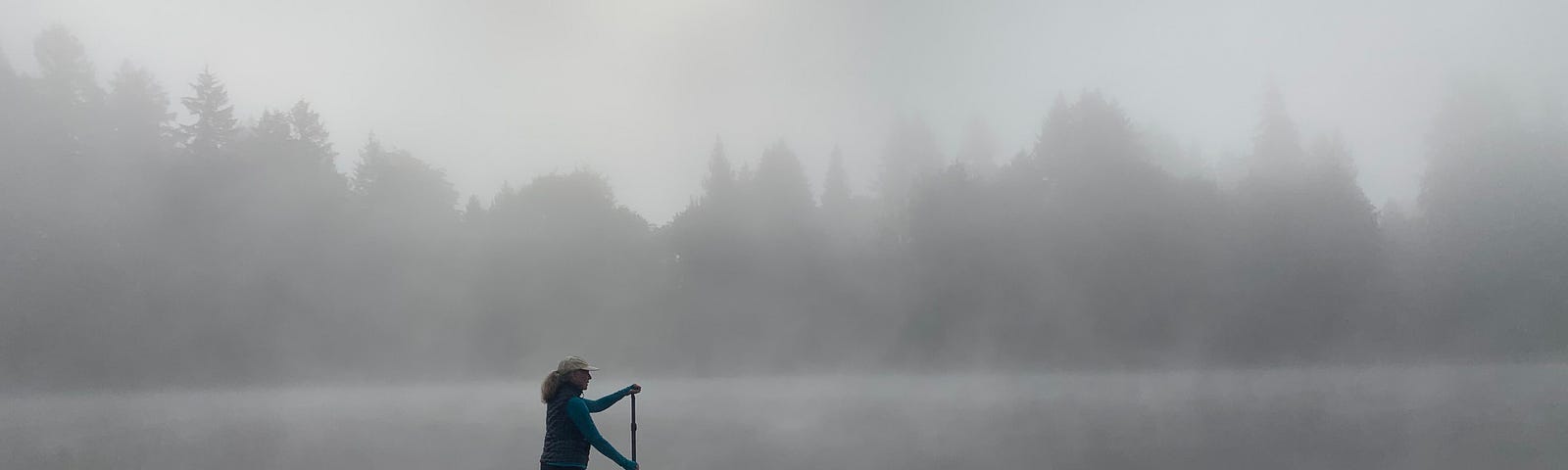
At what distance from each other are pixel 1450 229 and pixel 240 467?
38012mm

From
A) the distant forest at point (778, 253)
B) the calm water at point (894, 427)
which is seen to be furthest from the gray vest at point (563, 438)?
the distant forest at point (778, 253)

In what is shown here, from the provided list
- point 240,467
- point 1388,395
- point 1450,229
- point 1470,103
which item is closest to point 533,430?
point 240,467

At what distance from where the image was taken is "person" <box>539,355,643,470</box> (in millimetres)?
7199

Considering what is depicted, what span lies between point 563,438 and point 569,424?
0.11 m

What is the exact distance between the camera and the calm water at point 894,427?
14641mm

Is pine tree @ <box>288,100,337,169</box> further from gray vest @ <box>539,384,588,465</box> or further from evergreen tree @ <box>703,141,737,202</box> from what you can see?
gray vest @ <box>539,384,588,465</box>

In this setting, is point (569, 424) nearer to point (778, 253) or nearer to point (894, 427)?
point (894, 427)

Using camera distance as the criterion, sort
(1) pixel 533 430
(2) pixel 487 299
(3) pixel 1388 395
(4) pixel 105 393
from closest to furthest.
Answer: (1) pixel 533 430 → (3) pixel 1388 395 → (4) pixel 105 393 → (2) pixel 487 299

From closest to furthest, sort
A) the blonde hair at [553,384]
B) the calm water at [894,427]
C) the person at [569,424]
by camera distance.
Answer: the person at [569,424] → the blonde hair at [553,384] → the calm water at [894,427]

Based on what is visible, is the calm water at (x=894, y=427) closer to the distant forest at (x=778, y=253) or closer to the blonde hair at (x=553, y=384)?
the distant forest at (x=778, y=253)

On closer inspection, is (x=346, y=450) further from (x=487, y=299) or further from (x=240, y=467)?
(x=487, y=299)

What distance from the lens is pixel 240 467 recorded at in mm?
14812

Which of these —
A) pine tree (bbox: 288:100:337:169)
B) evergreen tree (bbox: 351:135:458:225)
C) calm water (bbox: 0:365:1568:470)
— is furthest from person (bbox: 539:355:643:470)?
pine tree (bbox: 288:100:337:169)

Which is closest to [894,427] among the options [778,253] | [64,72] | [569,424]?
[569,424]
